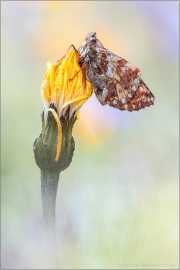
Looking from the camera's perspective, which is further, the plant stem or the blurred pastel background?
the blurred pastel background

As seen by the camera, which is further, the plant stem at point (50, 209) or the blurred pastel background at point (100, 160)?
the blurred pastel background at point (100, 160)

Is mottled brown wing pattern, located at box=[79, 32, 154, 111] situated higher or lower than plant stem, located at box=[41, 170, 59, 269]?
higher

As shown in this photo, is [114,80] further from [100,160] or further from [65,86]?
[100,160]

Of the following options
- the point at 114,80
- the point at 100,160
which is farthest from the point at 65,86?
the point at 100,160

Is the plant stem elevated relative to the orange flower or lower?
lower

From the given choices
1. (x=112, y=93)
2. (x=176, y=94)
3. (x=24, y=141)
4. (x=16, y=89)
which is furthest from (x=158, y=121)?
(x=112, y=93)
